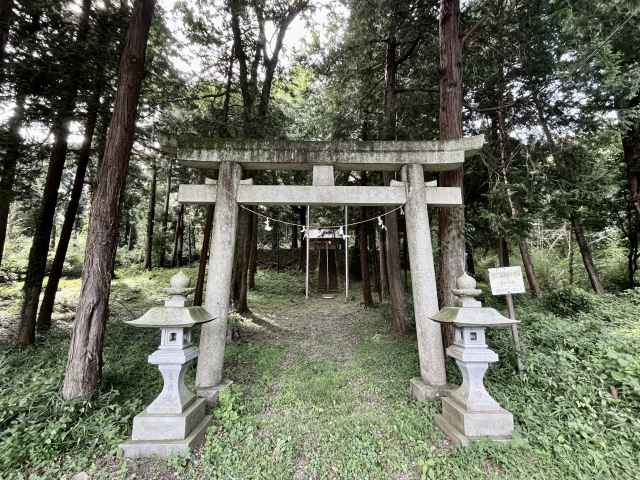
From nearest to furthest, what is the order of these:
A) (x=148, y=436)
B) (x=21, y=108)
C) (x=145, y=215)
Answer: (x=148, y=436) → (x=21, y=108) → (x=145, y=215)

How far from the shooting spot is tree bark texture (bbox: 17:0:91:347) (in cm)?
516

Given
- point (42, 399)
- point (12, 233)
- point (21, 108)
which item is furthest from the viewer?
point (12, 233)

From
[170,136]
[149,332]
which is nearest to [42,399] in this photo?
[149,332]

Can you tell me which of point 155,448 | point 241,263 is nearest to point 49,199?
point 241,263

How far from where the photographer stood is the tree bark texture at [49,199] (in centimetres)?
516

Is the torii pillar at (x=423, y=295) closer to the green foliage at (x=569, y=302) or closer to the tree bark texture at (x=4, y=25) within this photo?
the green foliage at (x=569, y=302)

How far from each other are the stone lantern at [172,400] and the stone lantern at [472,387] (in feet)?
9.68

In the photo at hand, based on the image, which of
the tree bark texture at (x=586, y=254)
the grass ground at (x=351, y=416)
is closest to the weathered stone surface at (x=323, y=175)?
the grass ground at (x=351, y=416)

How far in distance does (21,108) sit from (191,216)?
15.8 m

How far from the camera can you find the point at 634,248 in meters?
8.23

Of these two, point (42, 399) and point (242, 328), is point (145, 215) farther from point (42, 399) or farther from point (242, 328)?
point (42, 399)

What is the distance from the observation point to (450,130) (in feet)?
15.5

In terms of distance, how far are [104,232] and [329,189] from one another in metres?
3.32

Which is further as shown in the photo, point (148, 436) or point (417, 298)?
point (417, 298)
